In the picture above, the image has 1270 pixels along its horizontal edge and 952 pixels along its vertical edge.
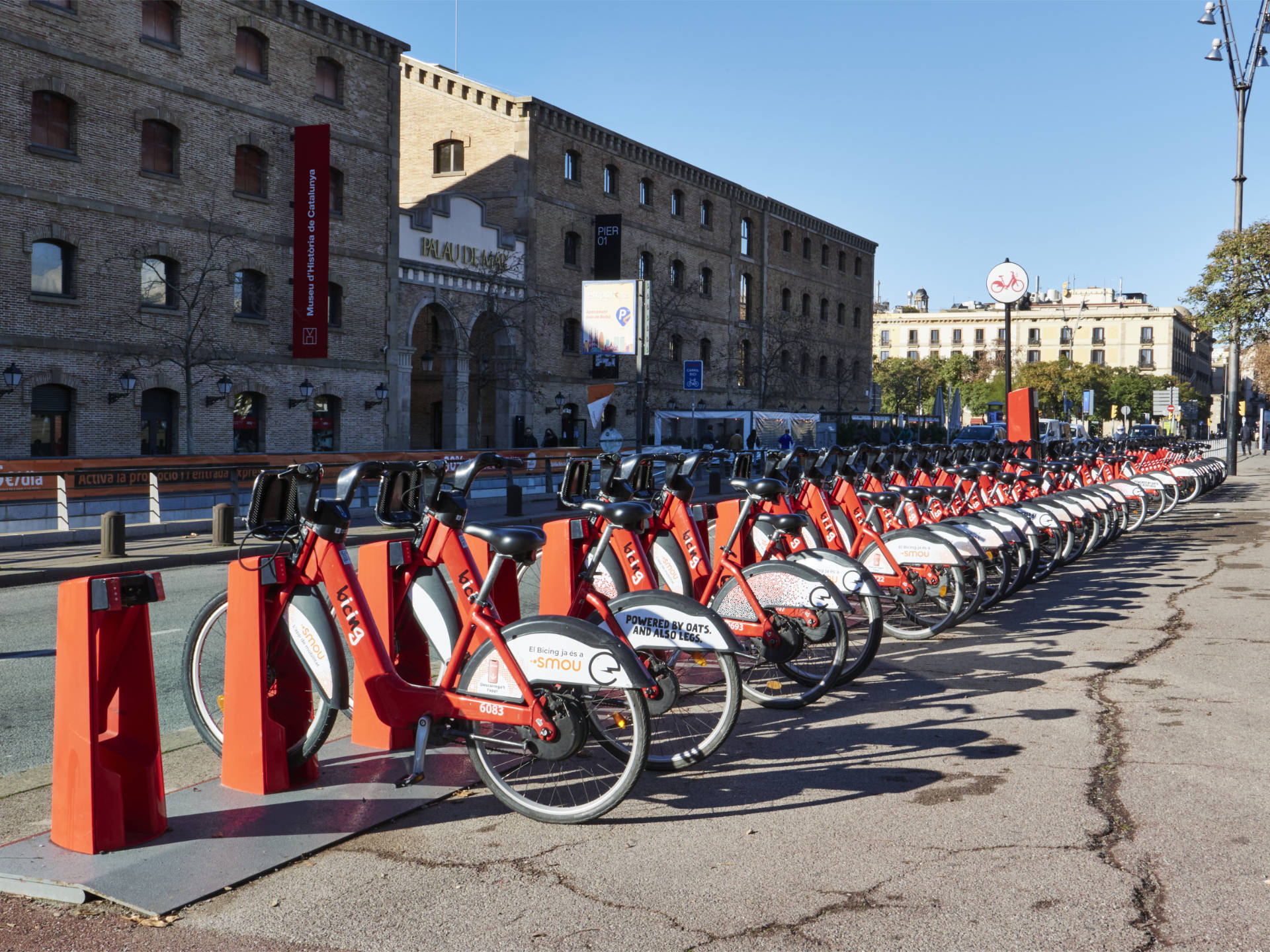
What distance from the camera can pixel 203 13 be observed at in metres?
27.2

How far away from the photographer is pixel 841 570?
21.6 ft

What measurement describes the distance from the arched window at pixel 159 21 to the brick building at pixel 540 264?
873 centimetres

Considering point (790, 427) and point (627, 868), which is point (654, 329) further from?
point (627, 868)

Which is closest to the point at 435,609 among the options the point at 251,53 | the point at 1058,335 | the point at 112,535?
the point at 112,535

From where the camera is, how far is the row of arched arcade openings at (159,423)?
80.5 feet

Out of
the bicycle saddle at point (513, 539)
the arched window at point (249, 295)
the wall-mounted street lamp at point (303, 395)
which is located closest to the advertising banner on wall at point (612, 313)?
the wall-mounted street lamp at point (303, 395)

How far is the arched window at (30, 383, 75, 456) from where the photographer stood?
24344 mm

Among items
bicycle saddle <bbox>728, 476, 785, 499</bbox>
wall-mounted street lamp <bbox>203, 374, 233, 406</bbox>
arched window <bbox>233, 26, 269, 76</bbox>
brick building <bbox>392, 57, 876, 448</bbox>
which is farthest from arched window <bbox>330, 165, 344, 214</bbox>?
bicycle saddle <bbox>728, 476, 785, 499</bbox>

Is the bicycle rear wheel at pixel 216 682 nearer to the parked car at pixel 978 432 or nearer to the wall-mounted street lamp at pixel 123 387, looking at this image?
the wall-mounted street lamp at pixel 123 387

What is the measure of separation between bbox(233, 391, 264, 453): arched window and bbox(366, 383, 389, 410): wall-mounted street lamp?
11.1ft

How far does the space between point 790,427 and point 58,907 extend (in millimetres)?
38902

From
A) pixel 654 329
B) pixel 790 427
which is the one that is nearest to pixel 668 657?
pixel 790 427

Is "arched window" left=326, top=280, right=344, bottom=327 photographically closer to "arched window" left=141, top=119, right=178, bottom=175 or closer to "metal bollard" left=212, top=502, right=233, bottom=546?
"arched window" left=141, top=119, right=178, bottom=175

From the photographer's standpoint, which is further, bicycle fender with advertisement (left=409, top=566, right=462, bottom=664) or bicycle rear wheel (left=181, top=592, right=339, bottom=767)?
bicycle fender with advertisement (left=409, top=566, right=462, bottom=664)
